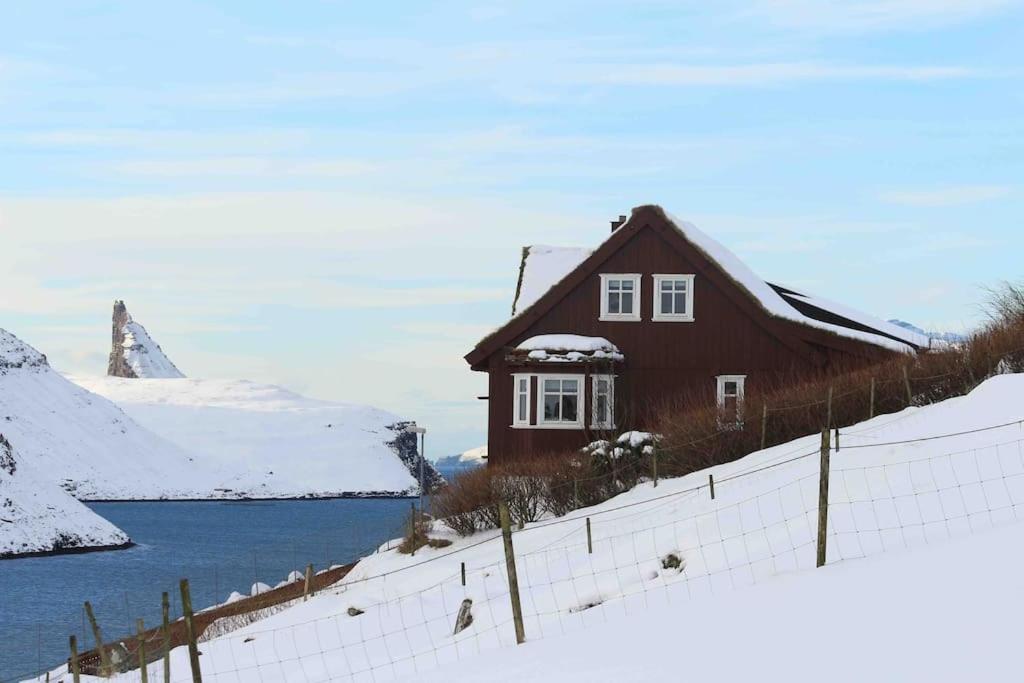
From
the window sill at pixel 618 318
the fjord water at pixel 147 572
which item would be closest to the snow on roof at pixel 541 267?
the window sill at pixel 618 318

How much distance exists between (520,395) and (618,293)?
14.0ft

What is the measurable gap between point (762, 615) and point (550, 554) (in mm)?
14092

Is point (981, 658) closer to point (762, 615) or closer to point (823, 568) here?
point (762, 615)

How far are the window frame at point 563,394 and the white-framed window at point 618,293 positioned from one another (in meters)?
2.14

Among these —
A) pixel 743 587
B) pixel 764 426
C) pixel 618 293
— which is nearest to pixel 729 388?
pixel 618 293

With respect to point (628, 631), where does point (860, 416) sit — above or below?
above

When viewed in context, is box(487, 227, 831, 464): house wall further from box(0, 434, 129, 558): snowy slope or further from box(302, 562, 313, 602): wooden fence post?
box(0, 434, 129, 558): snowy slope

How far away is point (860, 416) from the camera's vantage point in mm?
36375

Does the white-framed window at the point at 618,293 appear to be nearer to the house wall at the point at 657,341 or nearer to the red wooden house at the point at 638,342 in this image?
the red wooden house at the point at 638,342

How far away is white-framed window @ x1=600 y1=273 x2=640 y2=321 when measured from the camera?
4322 centimetres

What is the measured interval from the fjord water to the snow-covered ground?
1700 centimetres

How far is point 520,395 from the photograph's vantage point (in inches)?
1688

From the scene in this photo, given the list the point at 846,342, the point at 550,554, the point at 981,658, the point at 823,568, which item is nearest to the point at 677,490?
the point at 550,554

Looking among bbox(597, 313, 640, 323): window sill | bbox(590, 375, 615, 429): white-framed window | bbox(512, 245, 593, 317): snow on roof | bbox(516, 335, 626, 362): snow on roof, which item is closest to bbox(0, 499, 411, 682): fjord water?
bbox(512, 245, 593, 317): snow on roof
